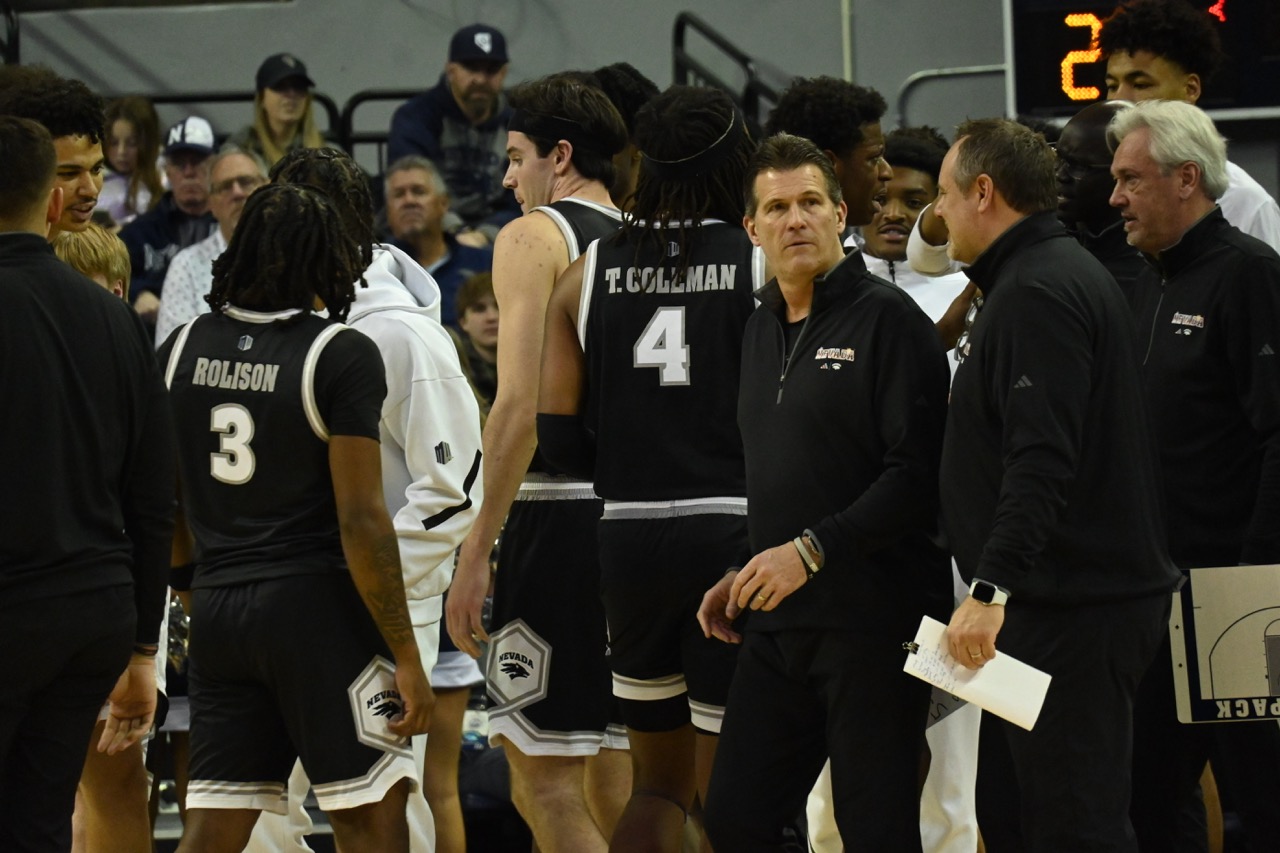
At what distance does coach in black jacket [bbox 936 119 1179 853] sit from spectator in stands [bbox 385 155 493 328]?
473cm

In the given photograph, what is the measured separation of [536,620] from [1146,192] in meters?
1.92

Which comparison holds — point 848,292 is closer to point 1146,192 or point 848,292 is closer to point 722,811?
point 1146,192

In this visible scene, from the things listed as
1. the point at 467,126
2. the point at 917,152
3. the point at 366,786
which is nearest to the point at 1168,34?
the point at 917,152

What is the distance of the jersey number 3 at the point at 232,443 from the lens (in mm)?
3951

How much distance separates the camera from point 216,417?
3.98 meters

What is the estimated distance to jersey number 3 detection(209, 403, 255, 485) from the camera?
3.95m

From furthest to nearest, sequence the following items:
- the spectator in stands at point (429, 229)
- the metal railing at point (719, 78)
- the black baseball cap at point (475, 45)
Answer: the metal railing at point (719, 78)
the black baseball cap at point (475, 45)
the spectator in stands at point (429, 229)

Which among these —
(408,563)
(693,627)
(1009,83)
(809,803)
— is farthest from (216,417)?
(1009,83)

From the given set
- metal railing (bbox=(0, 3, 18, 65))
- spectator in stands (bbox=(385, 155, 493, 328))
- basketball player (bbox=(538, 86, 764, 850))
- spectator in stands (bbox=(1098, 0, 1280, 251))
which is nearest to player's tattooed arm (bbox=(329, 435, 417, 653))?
basketball player (bbox=(538, 86, 764, 850))

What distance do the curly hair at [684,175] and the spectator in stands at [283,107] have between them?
5160 millimetres

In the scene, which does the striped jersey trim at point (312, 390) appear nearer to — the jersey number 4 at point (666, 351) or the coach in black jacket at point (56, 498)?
the coach in black jacket at point (56, 498)

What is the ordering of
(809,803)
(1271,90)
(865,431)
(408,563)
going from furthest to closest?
(1271,90) → (809,803) → (408,563) → (865,431)

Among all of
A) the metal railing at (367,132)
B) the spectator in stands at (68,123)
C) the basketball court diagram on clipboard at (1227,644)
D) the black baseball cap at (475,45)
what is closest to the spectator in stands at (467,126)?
the black baseball cap at (475,45)

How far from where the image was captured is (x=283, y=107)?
927 centimetres
